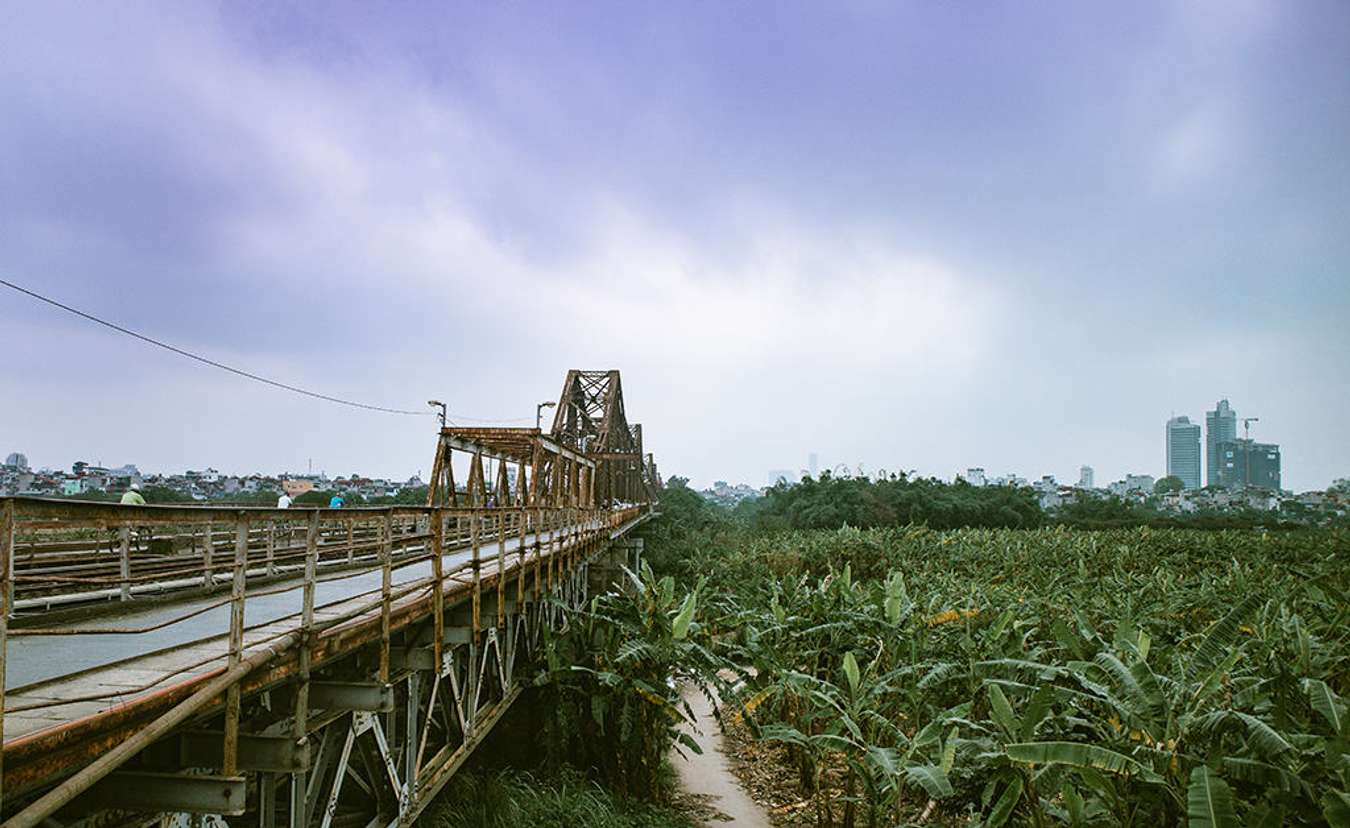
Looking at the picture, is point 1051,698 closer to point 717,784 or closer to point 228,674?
point 717,784

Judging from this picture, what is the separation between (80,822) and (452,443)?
46.9 feet

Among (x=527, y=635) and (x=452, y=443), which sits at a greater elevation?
(x=452, y=443)

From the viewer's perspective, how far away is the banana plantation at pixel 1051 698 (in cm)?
689

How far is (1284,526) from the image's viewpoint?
6406 centimetres

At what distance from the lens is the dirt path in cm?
1155

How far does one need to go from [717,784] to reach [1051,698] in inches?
268

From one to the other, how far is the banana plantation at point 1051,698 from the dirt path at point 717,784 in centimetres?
92

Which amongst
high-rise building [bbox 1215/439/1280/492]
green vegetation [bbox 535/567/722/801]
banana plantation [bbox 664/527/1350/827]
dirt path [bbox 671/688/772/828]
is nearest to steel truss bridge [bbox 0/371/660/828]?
green vegetation [bbox 535/567/722/801]

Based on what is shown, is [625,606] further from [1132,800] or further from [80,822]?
[80,822]

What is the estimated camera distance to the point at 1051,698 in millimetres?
7621

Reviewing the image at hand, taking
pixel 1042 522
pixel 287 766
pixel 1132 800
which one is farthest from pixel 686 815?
pixel 1042 522

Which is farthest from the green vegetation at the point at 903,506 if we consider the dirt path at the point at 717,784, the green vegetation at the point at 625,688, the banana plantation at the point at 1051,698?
Answer: the green vegetation at the point at 625,688

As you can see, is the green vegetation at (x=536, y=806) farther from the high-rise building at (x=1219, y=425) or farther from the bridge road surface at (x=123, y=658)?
the high-rise building at (x=1219, y=425)

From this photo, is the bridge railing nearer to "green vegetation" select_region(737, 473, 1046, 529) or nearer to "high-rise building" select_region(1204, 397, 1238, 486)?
"green vegetation" select_region(737, 473, 1046, 529)
